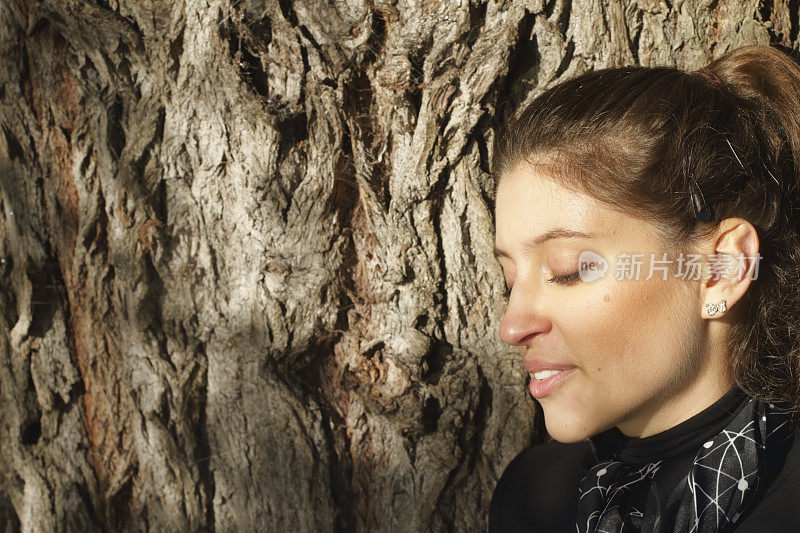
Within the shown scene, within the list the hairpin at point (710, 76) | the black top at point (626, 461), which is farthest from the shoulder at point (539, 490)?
the hairpin at point (710, 76)

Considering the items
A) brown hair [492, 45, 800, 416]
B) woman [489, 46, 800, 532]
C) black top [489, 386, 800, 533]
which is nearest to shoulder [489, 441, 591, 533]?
black top [489, 386, 800, 533]

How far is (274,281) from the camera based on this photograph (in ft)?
5.98

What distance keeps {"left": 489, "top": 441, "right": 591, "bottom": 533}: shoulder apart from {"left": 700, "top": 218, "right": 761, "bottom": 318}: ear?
63 centimetres

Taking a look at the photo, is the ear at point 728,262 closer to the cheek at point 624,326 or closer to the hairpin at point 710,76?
the cheek at point 624,326

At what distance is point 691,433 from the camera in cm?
151

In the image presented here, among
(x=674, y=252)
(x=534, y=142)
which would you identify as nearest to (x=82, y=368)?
(x=534, y=142)

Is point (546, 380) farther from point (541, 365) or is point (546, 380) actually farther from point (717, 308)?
point (717, 308)

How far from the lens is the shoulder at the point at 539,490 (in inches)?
70.6

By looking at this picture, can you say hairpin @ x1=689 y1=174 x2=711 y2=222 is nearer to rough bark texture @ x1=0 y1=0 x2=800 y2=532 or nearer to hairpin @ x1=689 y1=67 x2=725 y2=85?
hairpin @ x1=689 y1=67 x2=725 y2=85

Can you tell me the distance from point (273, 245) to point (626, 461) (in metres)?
1.13

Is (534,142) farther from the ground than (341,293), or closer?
farther from the ground

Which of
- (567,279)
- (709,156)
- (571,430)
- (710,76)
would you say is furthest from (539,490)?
(710,76)

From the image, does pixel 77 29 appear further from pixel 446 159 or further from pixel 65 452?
pixel 65 452

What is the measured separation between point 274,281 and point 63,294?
0.69 meters
